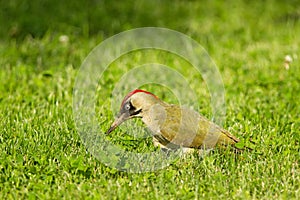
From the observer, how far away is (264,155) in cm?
451

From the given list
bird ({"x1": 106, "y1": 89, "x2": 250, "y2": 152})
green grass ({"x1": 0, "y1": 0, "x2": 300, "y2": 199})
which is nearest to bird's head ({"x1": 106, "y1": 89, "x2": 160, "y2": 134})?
bird ({"x1": 106, "y1": 89, "x2": 250, "y2": 152})

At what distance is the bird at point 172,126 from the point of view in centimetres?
445

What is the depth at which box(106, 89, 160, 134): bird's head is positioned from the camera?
4.48 meters

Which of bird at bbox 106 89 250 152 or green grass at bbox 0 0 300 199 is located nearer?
green grass at bbox 0 0 300 199

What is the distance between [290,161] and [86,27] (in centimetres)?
434

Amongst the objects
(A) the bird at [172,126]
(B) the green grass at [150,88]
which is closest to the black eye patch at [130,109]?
(A) the bird at [172,126]

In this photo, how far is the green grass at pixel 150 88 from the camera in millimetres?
4066

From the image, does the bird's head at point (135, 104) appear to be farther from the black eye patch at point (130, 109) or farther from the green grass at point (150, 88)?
the green grass at point (150, 88)

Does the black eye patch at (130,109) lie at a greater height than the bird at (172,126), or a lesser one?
greater

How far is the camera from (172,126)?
446 cm

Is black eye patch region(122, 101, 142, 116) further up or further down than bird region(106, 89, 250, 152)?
further up

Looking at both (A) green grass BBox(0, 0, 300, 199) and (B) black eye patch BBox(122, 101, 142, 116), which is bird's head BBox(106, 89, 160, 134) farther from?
(A) green grass BBox(0, 0, 300, 199)

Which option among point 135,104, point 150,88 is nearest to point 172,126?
point 135,104

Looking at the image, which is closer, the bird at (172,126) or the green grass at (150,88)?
the green grass at (150,88)
